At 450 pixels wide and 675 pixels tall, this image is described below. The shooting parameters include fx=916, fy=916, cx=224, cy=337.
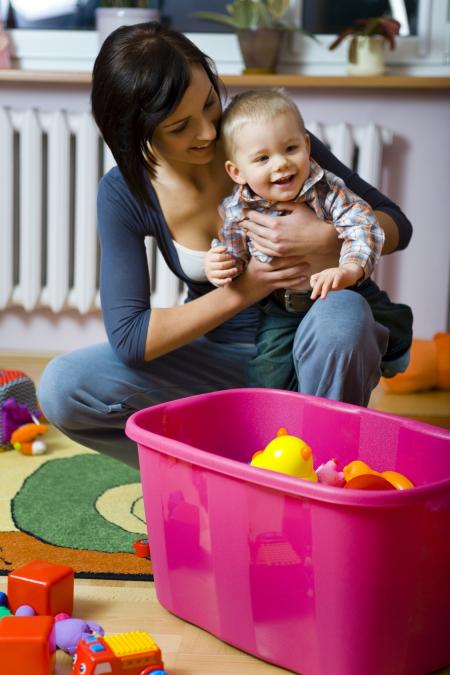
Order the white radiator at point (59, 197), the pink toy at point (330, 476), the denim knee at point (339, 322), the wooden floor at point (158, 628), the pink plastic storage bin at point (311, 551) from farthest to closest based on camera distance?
the white radiator at point (59, 197)
the denim knee at point (339, 322)
the pink toy at point (330, 476)
the wooden floor at point (158, 628)
the pink plastic storage bin at point (311, 551)

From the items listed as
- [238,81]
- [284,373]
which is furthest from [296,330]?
[238,81]

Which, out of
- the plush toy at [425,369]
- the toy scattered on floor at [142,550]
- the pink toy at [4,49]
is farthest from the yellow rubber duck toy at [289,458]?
the pink toy at [4,49]

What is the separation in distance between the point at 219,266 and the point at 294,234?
12cm

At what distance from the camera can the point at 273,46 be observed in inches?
102

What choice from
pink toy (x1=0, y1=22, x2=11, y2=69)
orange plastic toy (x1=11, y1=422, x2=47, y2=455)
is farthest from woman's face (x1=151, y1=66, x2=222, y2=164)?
pink toy (x1=0, y1=22, x2=11, y2=69)

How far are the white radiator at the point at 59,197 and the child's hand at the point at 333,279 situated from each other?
152 cm

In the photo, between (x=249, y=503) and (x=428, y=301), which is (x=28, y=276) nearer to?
(x=428, y=301)

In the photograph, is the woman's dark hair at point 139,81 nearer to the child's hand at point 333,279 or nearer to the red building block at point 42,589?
the child's hand at point 333,279

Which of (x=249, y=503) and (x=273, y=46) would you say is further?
(x=273, y=46)

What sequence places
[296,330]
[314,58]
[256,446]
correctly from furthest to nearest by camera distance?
1. [314,58]
2. [296,330]
3. [256,446]

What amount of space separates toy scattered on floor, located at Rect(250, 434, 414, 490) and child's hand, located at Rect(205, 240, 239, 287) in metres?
0.27

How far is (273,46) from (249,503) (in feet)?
6.17

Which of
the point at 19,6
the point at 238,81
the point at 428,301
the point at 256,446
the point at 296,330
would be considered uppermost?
the point at 19,6

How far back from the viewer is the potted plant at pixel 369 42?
8.44 feet
